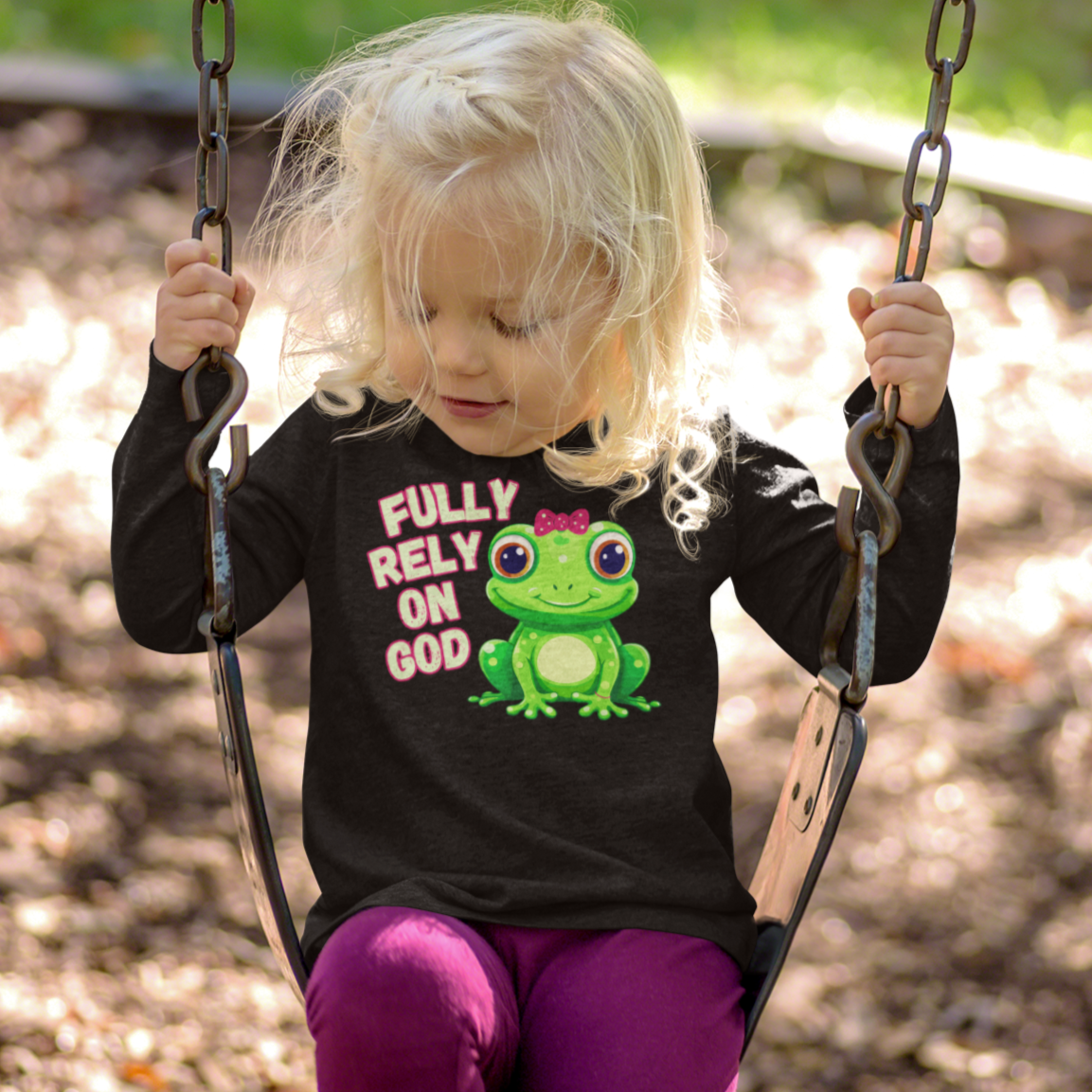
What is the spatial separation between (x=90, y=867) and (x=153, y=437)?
105cm

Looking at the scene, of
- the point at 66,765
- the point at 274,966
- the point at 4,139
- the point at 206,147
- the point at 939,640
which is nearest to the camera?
the point at 206,147

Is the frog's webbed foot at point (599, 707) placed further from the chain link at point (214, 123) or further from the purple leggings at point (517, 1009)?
the chain link at point (214, 123)

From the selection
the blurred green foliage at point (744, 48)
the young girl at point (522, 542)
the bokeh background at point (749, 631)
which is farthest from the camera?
the blurred green foliage at point (744, 48)

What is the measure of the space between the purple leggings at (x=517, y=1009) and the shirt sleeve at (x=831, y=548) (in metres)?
0.30

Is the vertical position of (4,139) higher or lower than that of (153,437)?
higher

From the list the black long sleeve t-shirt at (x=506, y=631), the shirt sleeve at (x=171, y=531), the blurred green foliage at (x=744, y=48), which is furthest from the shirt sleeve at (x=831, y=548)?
the blurred green foliage at (x=744, y=48)

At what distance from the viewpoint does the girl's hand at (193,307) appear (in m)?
1.21

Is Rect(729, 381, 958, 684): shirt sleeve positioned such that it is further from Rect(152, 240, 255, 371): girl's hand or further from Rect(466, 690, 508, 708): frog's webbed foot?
Rect(152, 240, 255, 371): girl's hand

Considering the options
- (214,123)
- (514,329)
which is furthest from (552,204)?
(214,123)

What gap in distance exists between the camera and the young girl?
1.20m

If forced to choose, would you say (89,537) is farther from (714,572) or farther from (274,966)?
(714,572)

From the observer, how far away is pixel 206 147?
3.80 ft

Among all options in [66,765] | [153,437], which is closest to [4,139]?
[66,765]

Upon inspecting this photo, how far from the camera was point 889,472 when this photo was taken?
45.7 inches
